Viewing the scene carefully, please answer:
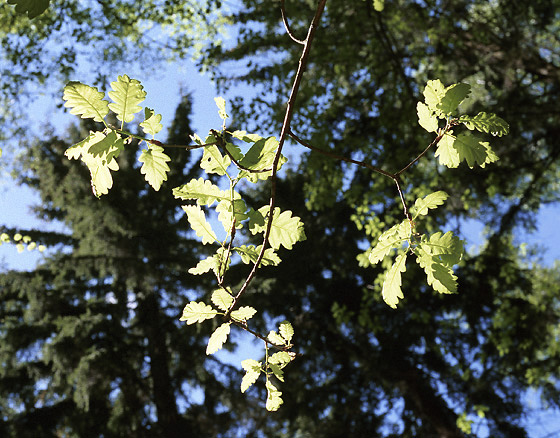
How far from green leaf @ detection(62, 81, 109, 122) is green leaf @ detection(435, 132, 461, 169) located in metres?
0.83

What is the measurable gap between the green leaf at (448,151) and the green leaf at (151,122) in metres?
0.72

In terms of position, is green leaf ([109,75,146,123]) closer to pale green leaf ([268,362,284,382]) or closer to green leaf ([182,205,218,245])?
green leaf ([182,205,218,245])

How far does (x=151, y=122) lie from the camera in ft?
3.65

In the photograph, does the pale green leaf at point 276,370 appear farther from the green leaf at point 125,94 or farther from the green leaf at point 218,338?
the green leaf at point 125,94

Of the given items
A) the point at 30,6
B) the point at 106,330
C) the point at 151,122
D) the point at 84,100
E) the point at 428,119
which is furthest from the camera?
the point at 106,330

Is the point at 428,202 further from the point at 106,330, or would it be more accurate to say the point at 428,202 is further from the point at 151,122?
the point at 106,330

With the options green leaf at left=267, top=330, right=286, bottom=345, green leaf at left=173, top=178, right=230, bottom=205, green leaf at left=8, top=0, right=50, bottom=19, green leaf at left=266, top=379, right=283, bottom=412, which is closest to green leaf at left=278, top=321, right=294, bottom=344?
green leaf at left=267, top=330, right=286, bottom=345

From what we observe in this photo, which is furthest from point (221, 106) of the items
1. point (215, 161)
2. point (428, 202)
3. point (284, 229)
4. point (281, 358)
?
point (281, 358)

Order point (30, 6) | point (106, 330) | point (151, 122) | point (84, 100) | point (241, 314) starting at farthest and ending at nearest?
point (106, 330)
point (241, 314)
point (151, 122)
point (84, 100)
point (30, 6)

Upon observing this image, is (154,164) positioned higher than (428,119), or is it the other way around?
(428,119)

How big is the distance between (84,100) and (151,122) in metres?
0.18

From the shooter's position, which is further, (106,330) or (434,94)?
(106,330)

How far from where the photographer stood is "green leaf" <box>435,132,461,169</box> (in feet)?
4.02

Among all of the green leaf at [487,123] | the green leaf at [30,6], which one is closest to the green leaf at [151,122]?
the green leaf at [30,6]
